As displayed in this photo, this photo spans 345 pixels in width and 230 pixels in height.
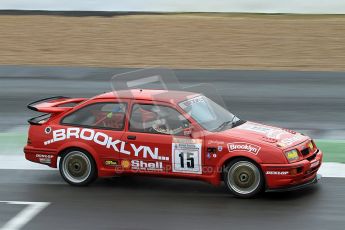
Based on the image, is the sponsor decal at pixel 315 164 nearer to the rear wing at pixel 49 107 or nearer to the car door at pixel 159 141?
the car door at pixel 159 141

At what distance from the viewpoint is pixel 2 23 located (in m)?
26.5

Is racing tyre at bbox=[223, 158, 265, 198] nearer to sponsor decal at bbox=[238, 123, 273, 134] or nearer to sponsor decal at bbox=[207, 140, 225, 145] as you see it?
sponsor decal at bbox=[207, 140, 225, 145]

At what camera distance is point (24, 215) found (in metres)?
9.98

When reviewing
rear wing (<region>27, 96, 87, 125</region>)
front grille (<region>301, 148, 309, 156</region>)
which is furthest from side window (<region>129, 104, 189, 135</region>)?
front grille (<region>301, 148, 309, 156</region>)

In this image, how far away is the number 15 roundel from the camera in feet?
34.6

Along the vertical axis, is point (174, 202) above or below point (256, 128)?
below

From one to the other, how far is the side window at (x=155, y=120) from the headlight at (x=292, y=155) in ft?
4.75

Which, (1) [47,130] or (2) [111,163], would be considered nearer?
(2) [111,163]

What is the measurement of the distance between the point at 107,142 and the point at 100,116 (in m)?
0.45

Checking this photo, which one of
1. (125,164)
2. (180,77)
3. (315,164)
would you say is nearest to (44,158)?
→ (125,164)

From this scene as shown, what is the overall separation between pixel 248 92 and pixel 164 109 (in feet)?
24.7

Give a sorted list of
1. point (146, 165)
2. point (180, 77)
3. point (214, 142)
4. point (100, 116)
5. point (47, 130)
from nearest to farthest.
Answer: point (214, 142), point (146, 165), point (100, 116), point (47, 130), point (180, 77)

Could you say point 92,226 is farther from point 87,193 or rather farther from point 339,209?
point 339,209

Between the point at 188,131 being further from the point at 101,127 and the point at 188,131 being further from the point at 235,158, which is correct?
the point at 101,127
